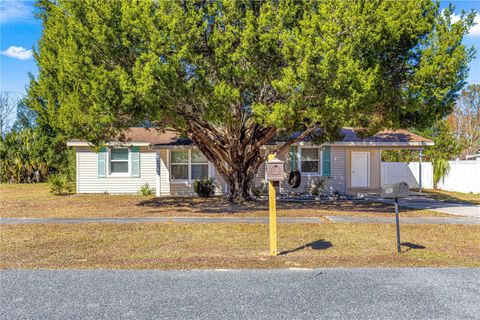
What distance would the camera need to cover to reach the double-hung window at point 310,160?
1945cm

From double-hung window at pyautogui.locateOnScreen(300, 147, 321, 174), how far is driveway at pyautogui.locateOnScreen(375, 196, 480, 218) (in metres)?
3.49

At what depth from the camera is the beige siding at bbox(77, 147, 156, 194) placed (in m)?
19.5

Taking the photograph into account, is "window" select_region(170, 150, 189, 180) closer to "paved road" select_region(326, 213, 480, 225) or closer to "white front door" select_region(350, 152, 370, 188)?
"white front door" select_region(350, 152, 370, 188)

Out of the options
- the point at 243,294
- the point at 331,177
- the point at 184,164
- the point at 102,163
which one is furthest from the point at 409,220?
the point at 102,163

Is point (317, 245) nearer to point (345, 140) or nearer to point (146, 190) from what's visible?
point (345, 140)

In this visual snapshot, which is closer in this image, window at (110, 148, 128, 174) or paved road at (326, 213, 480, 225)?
paved road at (326, 213, 480, 225)

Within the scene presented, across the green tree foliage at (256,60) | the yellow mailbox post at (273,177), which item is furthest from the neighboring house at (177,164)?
the yellow mailbox post at (273,177)

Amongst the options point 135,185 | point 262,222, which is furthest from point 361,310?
point 135,185

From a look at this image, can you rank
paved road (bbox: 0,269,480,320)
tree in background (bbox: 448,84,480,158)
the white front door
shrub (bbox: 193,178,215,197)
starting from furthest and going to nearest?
1. tree in background (bbox: 448,84,480,158)
2. the white front door
3. shrub (bbox: 193,178,215,197)
4. paved road (bbox: 0,269,480,320)

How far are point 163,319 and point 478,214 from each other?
1160 centimetres

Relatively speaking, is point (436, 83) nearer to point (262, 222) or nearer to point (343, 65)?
point (343, 65)

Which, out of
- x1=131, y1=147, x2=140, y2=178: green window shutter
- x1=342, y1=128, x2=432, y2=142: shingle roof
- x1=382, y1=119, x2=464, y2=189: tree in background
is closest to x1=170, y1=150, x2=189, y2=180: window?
x1=131, y1=147, x2=140, y2=178: green window shutter

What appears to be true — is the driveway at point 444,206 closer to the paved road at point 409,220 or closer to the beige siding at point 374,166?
the paved road at point 409,220

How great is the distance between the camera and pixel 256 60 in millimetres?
10930
